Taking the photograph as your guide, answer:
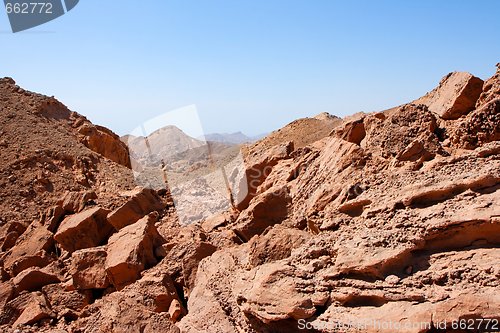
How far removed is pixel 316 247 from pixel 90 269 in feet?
15.6

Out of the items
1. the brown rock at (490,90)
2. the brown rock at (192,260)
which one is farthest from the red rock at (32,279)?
the brown rock at (490,90)

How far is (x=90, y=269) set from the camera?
813cm

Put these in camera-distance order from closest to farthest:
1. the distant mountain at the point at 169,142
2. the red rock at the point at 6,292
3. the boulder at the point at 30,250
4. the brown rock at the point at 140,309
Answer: the brown rock at the point at 140,309
the red rock at the point at 6,292
the boulder at the point at 30,250
the distant mountain at the point at 169,142

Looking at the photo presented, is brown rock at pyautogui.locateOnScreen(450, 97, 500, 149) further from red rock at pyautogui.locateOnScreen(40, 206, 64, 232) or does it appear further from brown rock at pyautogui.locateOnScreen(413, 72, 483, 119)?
red rock at pyautogui.locateOnScreen(40, 206, 64, 232)

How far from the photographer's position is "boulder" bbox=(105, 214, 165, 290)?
7789 millimetres

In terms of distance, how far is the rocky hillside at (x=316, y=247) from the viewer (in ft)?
14.4

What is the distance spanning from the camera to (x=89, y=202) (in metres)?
10.6

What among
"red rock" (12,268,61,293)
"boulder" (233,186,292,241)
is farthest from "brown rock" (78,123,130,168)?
"boulder" (233,186,292,241)

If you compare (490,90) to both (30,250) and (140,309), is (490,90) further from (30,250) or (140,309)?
(30,250)

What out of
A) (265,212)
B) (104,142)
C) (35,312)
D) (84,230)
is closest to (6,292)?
(35,312)

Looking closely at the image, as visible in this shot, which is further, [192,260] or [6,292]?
[6,292]

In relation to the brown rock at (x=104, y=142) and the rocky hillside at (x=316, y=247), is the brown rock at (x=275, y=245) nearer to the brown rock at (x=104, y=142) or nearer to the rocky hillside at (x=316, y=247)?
the rocky hillside at (x=316, y=247)

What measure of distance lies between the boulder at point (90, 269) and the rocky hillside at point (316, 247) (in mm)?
27

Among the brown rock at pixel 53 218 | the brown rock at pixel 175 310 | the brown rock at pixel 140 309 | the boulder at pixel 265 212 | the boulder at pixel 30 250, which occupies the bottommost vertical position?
the brown rock at pixel 175 310
